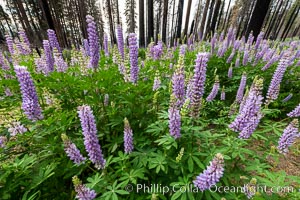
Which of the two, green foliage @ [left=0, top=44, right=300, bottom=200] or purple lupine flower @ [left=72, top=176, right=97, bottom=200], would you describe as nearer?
purple lupine flower @ [left=72, top=176, right=97, bottom=200]


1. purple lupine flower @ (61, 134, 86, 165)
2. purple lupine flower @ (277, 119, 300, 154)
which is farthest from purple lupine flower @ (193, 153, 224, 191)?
purple lupine flower @ (61, 134, 86, 165)

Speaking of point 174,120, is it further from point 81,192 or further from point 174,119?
point 81,192

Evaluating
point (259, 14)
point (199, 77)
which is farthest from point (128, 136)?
point (259, 14)

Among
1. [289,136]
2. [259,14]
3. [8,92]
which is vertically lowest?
[8,92]

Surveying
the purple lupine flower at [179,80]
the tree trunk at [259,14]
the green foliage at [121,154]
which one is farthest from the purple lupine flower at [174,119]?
the tree trunk at [259,14]

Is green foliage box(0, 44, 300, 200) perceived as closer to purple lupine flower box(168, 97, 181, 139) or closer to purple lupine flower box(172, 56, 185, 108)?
purple lupine flower box(168, 97, 181, 139)

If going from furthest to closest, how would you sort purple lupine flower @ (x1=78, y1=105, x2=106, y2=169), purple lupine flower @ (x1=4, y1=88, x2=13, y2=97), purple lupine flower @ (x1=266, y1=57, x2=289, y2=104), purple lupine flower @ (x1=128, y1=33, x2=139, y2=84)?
1. purple lupine flower @ (x1=4, y1=88, x2=13, y2=97)
2. purple lupine flower @ (x1=128, y1=33, x2=139, y2=84)
3. purple lupine flower @ (x1=266, y1=57, x2=289, y2=104)
4. purple lupine flower @ (x1=78, y1=105, x2=106, y2=169)

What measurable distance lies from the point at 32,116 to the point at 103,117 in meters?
0.98

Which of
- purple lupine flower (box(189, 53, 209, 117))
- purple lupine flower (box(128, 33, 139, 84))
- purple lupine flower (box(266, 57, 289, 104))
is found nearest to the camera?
purple lupine flower (box(189, 53, 209, 117))

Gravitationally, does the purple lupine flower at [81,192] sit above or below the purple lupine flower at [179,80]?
below

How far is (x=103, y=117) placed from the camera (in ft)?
9.37

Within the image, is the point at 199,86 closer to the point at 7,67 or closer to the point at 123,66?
the point at 123,66

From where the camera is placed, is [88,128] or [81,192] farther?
[88,128]

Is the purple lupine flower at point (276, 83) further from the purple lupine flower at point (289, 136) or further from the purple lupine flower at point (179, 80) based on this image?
the purple lupine flower at point (179, 80)
